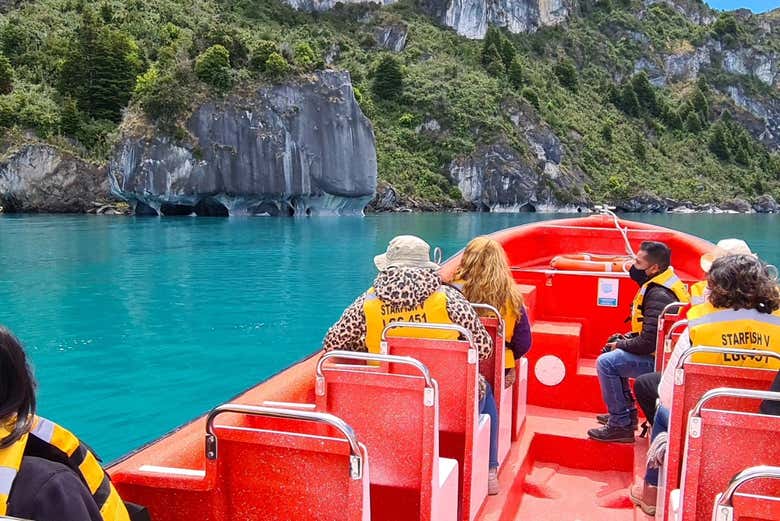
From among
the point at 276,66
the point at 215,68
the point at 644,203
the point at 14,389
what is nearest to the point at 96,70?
the point at 215,68

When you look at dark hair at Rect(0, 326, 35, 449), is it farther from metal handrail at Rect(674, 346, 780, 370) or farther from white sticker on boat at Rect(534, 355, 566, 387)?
white sticker on boat at Rect(534, 355, 566, 387)

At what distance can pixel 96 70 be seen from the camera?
175 feet

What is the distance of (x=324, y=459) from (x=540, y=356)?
3556 mm

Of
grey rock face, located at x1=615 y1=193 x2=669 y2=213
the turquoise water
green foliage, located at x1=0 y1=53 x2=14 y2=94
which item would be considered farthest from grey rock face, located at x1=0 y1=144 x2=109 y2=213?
grey rock face, located at x1=615 y1=193 x2=669 y2=213

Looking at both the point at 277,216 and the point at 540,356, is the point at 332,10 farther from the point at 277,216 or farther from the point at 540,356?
the point at 540,356

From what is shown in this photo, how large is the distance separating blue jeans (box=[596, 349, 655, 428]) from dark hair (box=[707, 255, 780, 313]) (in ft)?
4.79

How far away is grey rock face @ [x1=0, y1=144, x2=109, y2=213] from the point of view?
46344mm

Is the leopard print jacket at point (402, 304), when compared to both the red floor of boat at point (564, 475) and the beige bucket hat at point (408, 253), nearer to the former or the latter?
the beige bucket hat at point (408, 253)

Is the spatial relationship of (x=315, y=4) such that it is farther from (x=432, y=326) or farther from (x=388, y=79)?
(x=432, y=326)

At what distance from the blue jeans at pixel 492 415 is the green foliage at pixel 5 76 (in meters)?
60.1

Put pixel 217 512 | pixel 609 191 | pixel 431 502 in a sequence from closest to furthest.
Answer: pixel 217 512 → pixel 431 502 → pixel 609 191

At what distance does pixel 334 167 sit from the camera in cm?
5209

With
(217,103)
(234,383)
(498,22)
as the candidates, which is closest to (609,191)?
(498,22)

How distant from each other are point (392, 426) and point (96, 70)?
59.4 m
